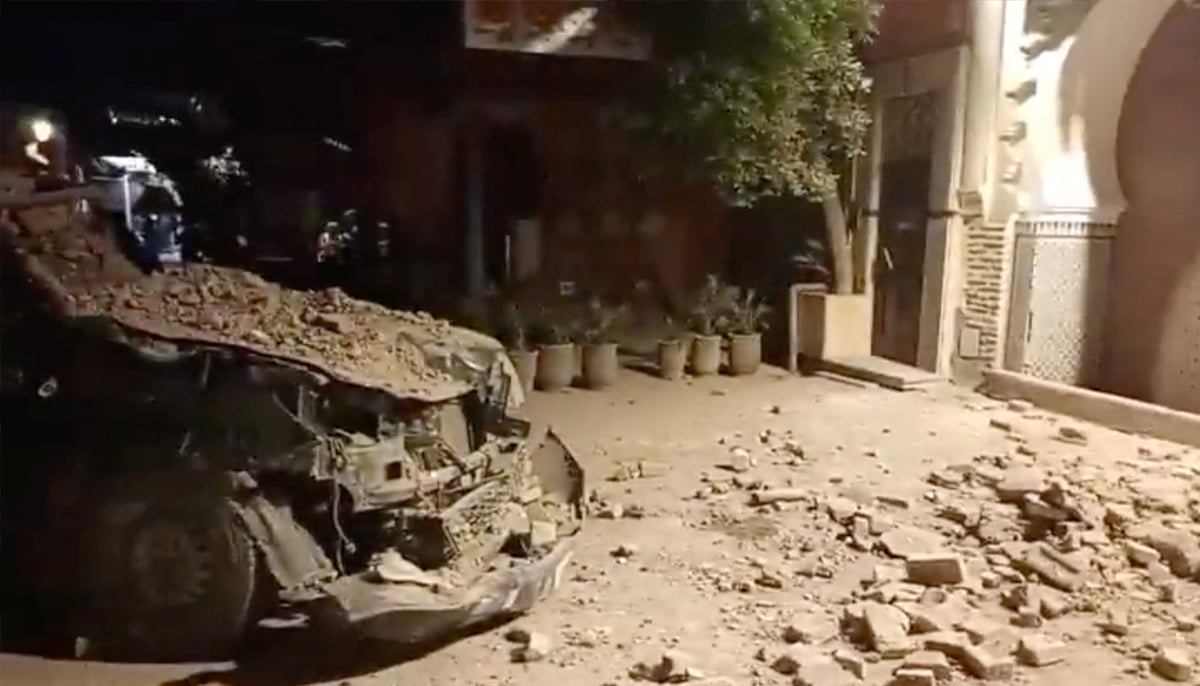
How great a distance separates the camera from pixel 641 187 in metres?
8.64

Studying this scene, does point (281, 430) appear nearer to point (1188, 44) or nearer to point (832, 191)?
point (832, 191)

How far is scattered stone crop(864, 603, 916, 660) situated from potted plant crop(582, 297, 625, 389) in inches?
165

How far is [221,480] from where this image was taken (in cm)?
320

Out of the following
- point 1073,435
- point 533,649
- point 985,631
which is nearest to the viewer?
point 533,649

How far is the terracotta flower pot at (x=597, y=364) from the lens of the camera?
764cm

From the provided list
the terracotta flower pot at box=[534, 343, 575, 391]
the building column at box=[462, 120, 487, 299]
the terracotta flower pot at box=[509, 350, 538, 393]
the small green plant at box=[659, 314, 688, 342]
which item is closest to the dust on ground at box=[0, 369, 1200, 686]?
the terracotta flower pot at box=[509, 350, 538, 393]

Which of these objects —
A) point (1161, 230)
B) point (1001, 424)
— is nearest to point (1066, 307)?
point (1161, 230)

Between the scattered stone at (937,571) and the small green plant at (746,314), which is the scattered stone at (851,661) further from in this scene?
the small green plant at (746,314)

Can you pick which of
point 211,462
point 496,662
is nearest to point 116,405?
point 211,462

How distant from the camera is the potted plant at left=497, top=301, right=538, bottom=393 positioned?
23.7 feet

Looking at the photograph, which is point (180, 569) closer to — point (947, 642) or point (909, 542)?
point (947, 642)

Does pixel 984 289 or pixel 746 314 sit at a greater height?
pixel 984 289

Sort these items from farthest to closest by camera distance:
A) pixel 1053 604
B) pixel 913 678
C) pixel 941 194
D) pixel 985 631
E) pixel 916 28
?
pixel 916 28
pixel 941 194
pixel 1053 604
pixel 985 631
pixel 913 678

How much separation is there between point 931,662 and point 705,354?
508 cm
